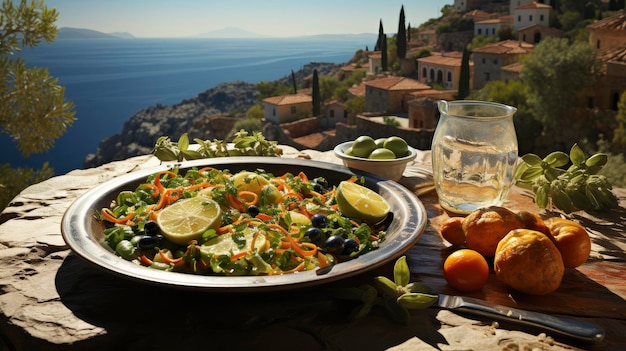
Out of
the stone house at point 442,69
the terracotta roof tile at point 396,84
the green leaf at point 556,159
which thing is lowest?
the terracotta roof tile at point 396,84

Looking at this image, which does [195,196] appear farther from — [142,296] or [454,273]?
[454,273]

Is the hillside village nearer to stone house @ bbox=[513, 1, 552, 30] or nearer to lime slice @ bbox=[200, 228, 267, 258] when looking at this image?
stone house @ bbox=[513, 1, 552, 30]

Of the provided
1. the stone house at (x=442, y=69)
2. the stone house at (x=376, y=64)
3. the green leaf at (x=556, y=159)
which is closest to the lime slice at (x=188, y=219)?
the green leaf at (x=556, y=159)

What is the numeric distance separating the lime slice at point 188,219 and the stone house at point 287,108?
3671 cm

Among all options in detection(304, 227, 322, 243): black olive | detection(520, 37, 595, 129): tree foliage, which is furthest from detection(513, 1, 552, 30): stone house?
detection(304, 227, 322, 243): black olive

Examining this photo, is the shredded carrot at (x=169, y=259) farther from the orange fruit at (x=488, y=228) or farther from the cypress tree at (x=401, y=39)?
the cypress tree at (x=401, y=39)

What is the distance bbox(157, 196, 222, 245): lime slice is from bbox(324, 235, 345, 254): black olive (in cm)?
37

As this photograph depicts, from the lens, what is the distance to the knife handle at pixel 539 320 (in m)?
1.23

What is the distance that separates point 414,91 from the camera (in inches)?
1292

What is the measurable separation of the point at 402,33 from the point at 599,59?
17699 mm

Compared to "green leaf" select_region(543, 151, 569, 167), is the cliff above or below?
below

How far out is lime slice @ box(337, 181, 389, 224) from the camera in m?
1.77

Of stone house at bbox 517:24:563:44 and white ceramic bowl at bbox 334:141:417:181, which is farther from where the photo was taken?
stone house at bbox 517:24:563:44

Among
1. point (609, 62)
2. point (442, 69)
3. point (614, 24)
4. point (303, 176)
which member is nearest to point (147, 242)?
point (303, 176)
